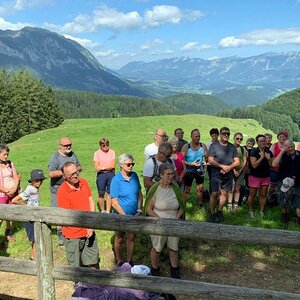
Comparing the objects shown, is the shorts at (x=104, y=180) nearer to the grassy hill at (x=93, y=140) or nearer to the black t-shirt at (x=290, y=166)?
the grassy hill at (x=93, y=140)

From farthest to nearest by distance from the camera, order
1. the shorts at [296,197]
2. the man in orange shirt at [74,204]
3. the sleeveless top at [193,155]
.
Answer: the sleeveless top at [193,155] → the shorts at [296,197] → the man in orange shirt at [74,204]

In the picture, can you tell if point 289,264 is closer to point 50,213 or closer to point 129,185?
point 129,185

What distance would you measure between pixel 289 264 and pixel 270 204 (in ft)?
11.3

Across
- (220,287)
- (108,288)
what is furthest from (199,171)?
(220,287)

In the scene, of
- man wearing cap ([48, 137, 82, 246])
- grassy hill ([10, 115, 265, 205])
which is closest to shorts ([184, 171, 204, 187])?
man wearing cap ([48, 137, 82, 246])

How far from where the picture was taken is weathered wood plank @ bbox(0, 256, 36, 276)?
4.37 meters

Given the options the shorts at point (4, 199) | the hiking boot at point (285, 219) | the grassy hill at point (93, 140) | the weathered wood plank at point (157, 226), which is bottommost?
the grassy hill at point (93, 140)

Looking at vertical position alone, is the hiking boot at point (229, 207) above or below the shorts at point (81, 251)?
below

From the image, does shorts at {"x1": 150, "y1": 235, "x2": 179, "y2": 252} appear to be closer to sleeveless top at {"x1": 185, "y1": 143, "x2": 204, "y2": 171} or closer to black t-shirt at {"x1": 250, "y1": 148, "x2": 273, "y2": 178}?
sleeveless top at {"x1": 185, "y1": 143, "x2": 204, "y2": 171}

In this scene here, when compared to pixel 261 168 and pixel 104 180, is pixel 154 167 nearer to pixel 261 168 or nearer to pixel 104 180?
pixel 104 180

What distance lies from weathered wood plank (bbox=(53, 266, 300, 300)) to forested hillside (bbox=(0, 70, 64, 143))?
6186 centimetres

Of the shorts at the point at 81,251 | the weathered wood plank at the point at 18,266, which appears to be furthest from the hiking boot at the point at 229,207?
the weathered wood plank at the point at 18,266

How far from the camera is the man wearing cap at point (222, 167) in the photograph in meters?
9.73

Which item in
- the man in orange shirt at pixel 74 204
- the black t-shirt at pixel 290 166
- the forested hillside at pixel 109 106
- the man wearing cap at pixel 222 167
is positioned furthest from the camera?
the forested hillside at pixel 109 106
